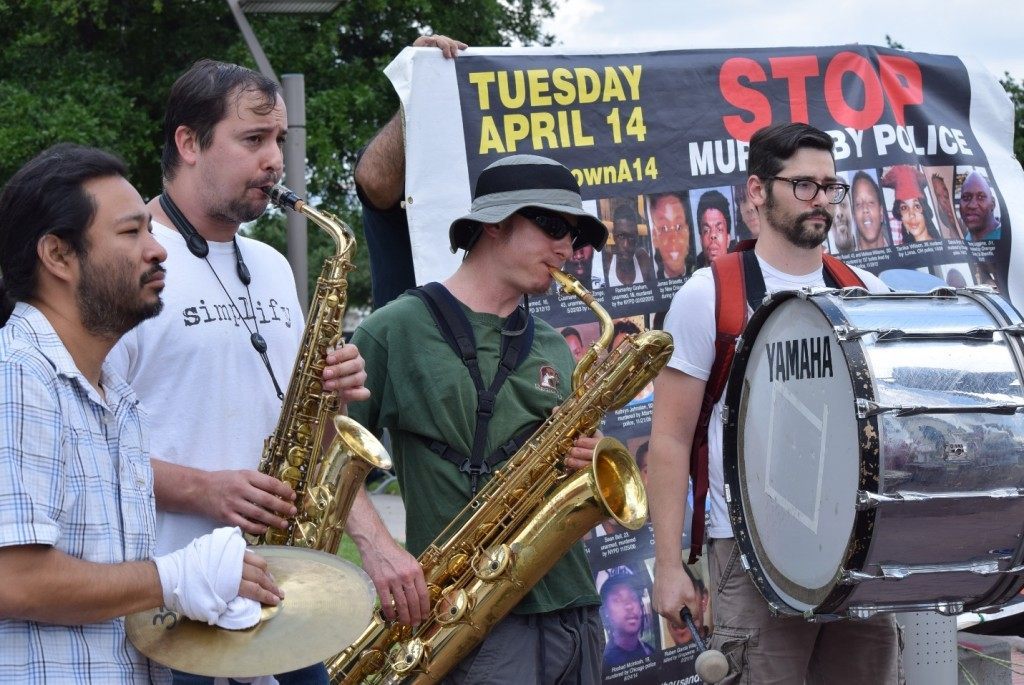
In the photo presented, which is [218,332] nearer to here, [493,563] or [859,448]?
[493,563]

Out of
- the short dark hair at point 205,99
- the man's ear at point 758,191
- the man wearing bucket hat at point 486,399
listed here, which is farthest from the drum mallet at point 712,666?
the short dark hair at point 205,99

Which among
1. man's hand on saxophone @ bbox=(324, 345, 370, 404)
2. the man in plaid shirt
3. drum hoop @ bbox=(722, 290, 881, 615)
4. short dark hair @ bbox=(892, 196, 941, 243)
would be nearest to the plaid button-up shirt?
the man in plaid shirt

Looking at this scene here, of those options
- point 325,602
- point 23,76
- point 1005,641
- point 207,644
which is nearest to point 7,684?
point 207,644

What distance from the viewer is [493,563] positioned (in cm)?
344

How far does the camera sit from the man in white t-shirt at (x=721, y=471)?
12.5 ft

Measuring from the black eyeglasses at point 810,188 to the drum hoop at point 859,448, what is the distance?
604 millimetres

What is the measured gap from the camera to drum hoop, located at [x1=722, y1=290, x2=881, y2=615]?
3.21 m

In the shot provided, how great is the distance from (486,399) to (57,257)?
1.42 metres

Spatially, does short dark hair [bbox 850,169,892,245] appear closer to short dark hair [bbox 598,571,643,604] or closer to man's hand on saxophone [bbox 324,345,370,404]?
short dark hair [bbox 598,571,643,604]

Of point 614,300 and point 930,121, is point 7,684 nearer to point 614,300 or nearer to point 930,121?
point 614,300

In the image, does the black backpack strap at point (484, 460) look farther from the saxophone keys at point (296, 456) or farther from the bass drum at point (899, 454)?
the bass drum at point (899, 454)

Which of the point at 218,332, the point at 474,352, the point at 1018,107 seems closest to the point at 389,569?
the point at 474,352

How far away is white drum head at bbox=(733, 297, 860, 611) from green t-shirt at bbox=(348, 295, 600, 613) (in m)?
0.57

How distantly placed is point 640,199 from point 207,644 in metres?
3.42
